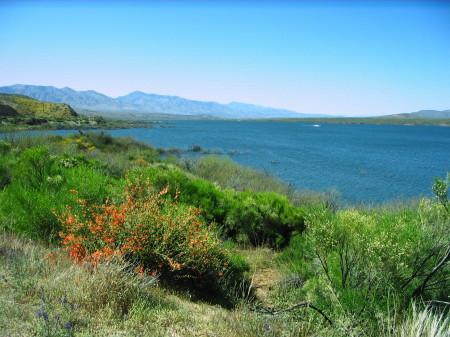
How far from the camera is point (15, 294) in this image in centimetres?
304

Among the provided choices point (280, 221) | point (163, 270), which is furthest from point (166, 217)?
point (280, 221)

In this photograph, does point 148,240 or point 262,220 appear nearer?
point 148,240

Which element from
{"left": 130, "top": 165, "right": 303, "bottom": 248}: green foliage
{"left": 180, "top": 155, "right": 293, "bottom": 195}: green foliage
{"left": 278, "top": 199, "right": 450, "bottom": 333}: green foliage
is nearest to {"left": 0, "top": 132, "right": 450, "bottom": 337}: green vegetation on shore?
{"left": 278, "top": 199, "right": 450, "bottom": 333}: green foliage

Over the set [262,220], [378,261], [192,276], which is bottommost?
[262,220]

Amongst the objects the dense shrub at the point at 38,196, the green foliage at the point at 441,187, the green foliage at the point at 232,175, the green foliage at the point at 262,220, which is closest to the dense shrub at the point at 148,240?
the dense shrub at the point at 38,196

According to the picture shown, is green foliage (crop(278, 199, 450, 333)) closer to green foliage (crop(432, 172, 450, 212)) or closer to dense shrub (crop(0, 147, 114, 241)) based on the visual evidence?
green foliage (crop(432, 172, 450, 212))

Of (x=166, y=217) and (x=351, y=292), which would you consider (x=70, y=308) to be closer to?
(x=166, y=217)

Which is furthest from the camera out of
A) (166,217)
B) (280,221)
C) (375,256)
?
(280,221)

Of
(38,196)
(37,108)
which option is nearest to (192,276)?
(38,196)

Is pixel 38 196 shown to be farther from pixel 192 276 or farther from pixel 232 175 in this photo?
pixel 232 175

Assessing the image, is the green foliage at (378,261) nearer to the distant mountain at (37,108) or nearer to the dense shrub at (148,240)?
the dense shrub at (148,240)

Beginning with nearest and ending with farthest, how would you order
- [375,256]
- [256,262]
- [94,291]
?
[94,291]
[375,256]
[256,262]

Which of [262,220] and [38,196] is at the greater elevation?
[38,196]

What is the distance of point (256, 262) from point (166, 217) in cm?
326
